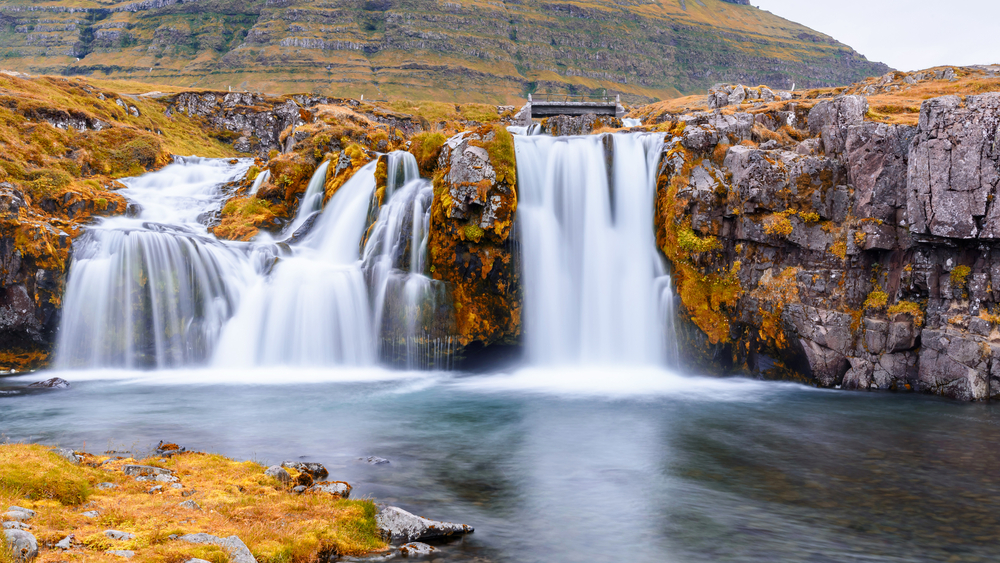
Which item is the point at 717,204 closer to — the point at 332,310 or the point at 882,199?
the point at 882,199

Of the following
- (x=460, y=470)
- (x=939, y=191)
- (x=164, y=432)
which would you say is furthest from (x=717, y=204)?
(x=164, y=432)

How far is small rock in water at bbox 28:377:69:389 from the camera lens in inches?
734

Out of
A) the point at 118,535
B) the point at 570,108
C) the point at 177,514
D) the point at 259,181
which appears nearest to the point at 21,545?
the point at 118,535

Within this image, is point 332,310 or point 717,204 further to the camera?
point 332,310

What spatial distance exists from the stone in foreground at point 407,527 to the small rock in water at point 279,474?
2.26m

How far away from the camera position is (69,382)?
1953 centimetres

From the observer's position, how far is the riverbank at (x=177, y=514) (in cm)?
607

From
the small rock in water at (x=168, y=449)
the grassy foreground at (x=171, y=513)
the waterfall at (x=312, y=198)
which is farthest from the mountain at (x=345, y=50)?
the grassy foreground at (x=171, y=513)

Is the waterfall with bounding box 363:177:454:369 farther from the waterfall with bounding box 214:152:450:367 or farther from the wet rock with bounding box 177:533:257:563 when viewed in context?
the wet rock with bounding box 177:533:257:563

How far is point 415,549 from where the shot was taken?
7.70m

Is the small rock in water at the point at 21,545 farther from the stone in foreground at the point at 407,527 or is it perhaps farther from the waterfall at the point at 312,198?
the waterfall at the point at 312,198

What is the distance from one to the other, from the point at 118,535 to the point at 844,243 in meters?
20.4

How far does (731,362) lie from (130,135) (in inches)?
1484

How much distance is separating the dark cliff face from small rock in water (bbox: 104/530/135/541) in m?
18.7
